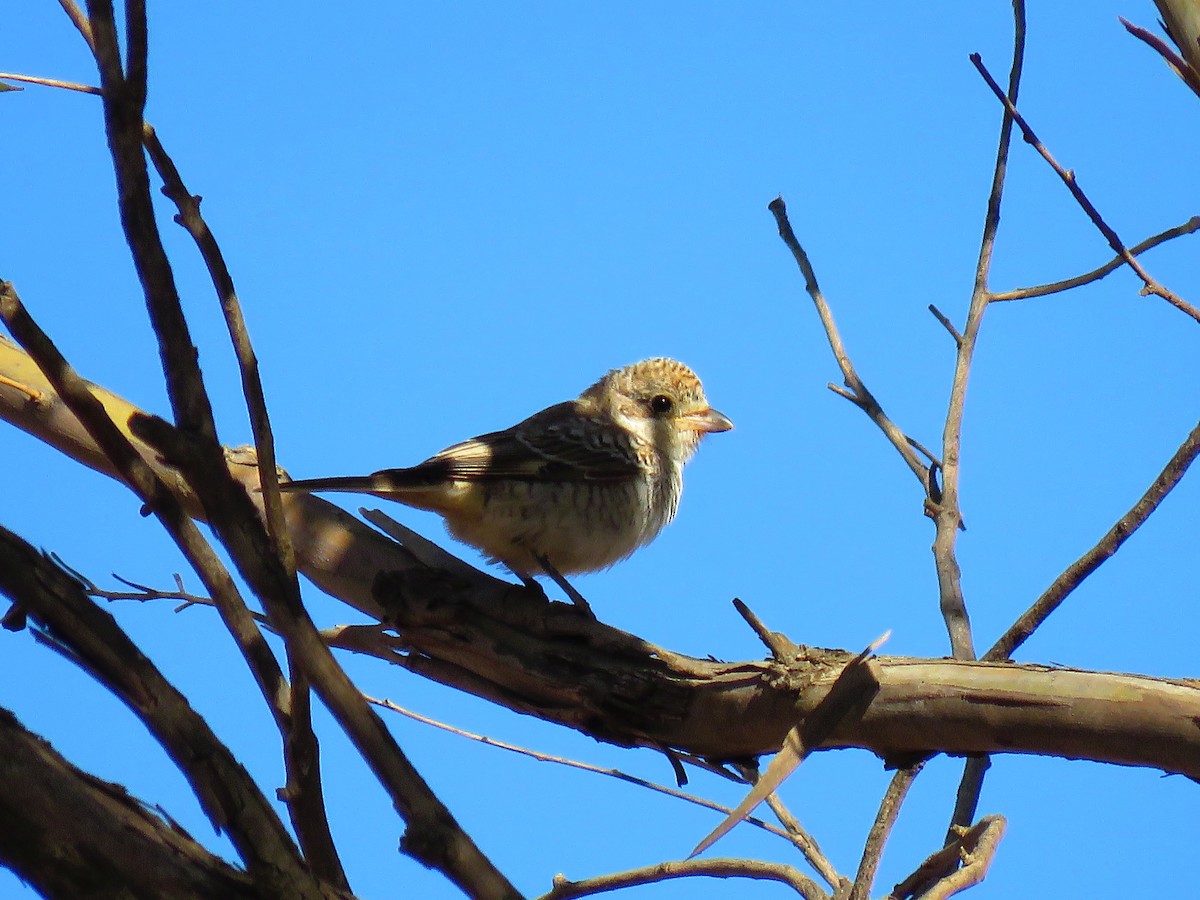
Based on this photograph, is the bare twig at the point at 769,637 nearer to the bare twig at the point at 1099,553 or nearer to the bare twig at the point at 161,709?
the bare twig at the point at 1099,553

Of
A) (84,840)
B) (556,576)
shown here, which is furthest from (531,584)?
(84,840)

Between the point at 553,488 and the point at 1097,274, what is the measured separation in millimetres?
2176

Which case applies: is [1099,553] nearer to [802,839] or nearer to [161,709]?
[802,839]

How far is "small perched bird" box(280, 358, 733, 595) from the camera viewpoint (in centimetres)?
459

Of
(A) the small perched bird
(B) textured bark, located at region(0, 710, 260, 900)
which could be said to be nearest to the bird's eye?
(A) the small perched bird

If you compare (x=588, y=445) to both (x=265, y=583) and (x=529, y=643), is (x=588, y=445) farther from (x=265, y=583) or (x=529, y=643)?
(x=265, y=583)

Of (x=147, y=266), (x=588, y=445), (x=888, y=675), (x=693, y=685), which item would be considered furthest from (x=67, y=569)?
(x=588, y=445)

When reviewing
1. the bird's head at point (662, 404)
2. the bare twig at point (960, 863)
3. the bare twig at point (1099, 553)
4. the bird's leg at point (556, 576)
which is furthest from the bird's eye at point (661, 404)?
the bare twig at point (960, 863)

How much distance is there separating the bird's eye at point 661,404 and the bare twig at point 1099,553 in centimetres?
255

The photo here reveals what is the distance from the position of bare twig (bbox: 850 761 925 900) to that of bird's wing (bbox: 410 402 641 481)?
6.21ft

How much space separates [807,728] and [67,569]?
1489 mm

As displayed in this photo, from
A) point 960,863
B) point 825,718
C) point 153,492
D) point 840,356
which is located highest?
point 840,356

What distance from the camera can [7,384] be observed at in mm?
3729

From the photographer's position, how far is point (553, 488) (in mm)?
4770
